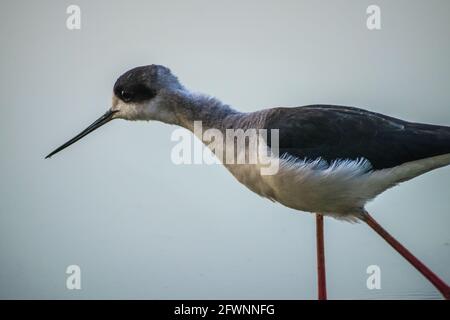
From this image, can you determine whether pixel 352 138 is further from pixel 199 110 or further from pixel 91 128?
pixel 91 128

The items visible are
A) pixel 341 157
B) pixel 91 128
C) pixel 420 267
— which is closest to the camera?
pixel 341 157

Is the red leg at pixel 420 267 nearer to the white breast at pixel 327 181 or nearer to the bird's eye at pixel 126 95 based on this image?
the white breast at pixel 327 181

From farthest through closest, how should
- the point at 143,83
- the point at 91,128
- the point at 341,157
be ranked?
the point at 91,128, the point at 143,83, the point at 341,157

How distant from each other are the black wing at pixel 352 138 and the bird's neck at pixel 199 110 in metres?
0.24

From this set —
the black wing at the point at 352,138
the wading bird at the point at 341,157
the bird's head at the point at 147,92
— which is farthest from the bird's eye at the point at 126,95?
the black wing at the point at 352,138

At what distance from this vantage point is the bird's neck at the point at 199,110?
2521mm

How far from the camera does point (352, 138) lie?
234 centimetres

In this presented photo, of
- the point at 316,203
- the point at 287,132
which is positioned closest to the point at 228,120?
the point at 287,132

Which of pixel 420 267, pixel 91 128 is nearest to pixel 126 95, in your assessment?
pixel 91 128

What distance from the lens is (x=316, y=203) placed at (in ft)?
7.86

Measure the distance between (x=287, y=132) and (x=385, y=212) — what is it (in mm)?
940

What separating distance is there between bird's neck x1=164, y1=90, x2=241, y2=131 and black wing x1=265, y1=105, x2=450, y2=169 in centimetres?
24

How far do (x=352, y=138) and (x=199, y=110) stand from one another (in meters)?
0.62

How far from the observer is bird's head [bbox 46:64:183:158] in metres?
2.59
